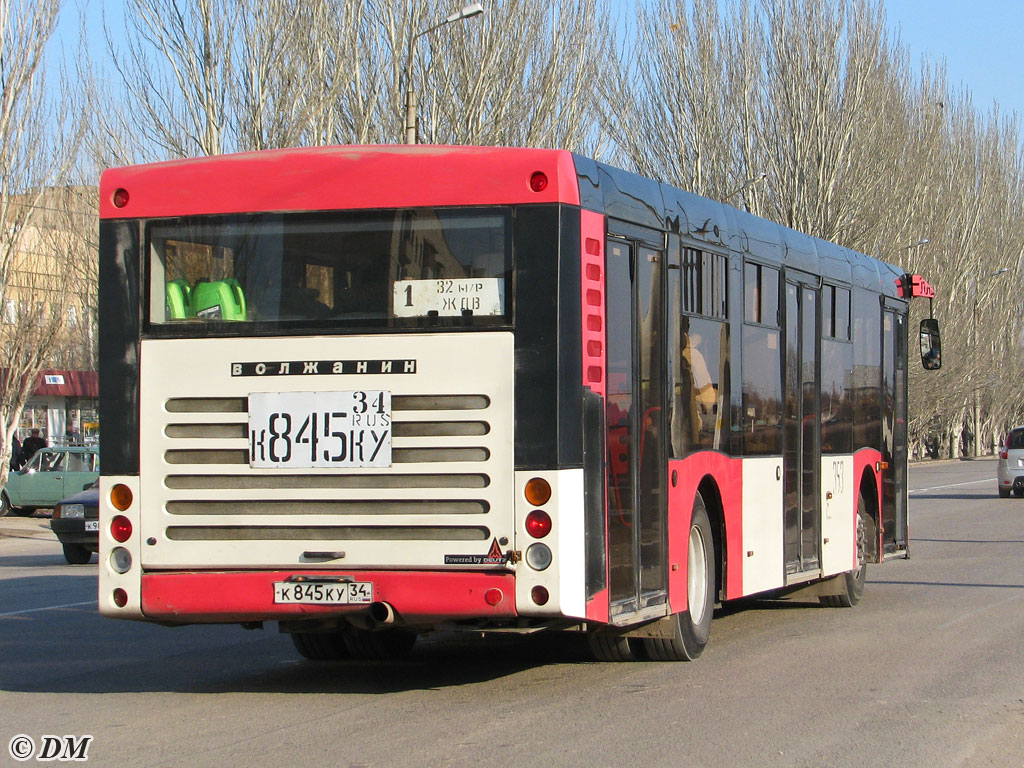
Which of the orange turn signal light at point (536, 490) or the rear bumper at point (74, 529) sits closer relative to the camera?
the orange turn signal light at point (536, 490)

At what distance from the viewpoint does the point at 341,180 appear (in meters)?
8.08

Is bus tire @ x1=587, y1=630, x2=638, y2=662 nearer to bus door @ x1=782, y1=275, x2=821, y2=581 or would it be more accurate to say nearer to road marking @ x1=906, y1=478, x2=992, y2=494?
bus door @ x1=782, y1=275, x2=821, y2=581

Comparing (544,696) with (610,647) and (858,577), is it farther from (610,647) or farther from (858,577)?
(858,577)

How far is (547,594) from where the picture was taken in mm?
7676

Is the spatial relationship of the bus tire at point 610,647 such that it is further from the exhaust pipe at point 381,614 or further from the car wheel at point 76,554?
the car wheel at point 76,554

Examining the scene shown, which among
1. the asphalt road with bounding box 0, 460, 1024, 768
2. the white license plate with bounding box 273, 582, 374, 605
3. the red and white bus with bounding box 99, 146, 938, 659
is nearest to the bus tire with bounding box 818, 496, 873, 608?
the asphalt road with bounding box 0, 460, 1024, 768

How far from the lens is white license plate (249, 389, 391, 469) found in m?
7.89

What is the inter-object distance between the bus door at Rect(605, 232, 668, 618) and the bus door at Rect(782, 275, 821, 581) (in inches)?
116

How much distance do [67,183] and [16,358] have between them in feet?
12.9

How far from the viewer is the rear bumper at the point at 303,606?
7.71m

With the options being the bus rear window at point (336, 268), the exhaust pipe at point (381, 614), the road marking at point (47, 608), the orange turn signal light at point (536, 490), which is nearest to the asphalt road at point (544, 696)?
the road marking at point (47, 608)

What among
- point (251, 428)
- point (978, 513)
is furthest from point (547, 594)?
point (978, 513)

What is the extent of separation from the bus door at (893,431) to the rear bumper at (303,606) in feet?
25.7

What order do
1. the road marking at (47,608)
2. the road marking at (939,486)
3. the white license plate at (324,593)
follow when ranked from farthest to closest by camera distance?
the road marking at (939,486) < the road marking at (47,608) < the white license plate at (324,593)
